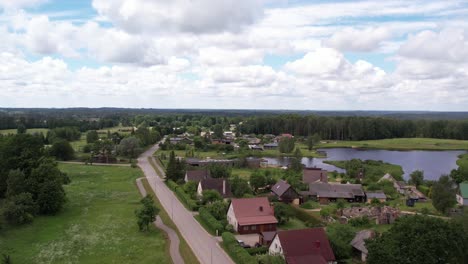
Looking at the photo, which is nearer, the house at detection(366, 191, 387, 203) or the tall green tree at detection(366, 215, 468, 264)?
the tall green tree at detection(366, 215, 468, 264)

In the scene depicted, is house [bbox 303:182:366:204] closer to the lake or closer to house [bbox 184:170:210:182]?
house [bbox 184:170:210:182]

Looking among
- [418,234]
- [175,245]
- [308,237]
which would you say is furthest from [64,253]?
[418,234]

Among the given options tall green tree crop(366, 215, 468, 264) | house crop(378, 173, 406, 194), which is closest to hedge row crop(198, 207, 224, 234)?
tall green tree crop(366, 215, 468, 264)

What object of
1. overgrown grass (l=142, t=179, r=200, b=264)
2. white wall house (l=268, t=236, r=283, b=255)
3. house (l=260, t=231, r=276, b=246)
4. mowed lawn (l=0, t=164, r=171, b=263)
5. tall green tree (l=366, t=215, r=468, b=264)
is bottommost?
mowed lawn (l=0, t=164, r=171, b=263)

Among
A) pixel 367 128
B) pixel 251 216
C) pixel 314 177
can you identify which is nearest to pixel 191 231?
pixel 251 216

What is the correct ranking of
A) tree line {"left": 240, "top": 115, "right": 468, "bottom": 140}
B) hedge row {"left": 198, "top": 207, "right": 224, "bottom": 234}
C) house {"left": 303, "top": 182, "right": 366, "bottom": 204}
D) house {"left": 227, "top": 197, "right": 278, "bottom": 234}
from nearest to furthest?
1. hedge row {"left": 198, "top": 207, "right": 224, "bottom": 234}
2. house {"left": 227, "top": 197, "right": 278, "bottom": 234}
3. house {"left": 303, "top": 182, "right": 366, "bottom": 204}
4. tree line {"left": 240, "top": 115, "right": 468, "bottom": 140}

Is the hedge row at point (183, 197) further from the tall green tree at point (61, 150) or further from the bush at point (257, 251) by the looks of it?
the tall green tree at point (61, 150)
